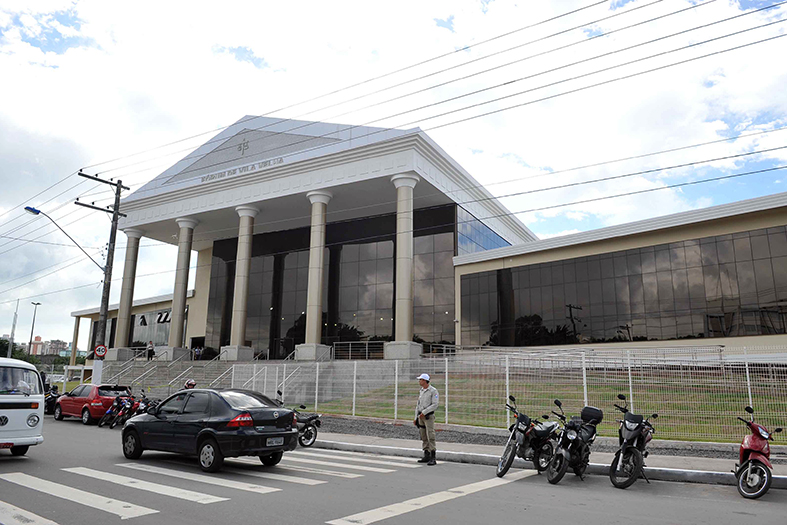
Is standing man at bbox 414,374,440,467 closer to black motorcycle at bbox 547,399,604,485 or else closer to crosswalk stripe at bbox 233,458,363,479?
crosswalk stripe at bbox 233,458,363,479

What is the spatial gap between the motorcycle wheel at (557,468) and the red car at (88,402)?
1663 cm

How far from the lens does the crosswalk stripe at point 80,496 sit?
260 inches

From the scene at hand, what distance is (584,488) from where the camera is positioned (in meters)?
8.77

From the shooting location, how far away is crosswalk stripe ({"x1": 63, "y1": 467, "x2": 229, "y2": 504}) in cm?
738

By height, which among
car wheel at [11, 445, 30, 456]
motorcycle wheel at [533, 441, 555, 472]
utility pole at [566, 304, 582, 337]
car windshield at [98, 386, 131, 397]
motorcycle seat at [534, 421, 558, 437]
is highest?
utility pole at [566, 304, 582, 337]

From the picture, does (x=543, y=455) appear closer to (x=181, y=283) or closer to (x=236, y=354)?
(x=236, y=354)

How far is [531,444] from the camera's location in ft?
32.5

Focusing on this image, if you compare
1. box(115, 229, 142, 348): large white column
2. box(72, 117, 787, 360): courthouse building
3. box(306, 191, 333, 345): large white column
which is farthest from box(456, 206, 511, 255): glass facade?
box(115, 229, 142, 348): large white column

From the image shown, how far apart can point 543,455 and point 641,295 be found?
20609mm

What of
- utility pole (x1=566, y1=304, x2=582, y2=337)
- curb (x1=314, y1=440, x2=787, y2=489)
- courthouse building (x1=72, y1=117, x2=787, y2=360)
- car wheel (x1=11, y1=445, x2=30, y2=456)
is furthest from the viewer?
utility pole (x1=566, y1=304, x2=582, y2=337)

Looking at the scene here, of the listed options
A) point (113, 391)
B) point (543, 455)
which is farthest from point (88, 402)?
point (543, 455)

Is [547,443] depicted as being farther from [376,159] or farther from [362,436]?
[376,159]

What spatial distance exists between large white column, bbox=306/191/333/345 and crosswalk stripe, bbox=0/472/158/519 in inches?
916

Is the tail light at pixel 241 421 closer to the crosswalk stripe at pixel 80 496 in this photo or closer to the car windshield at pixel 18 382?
the crosswalk stripe at pixel 80 496
